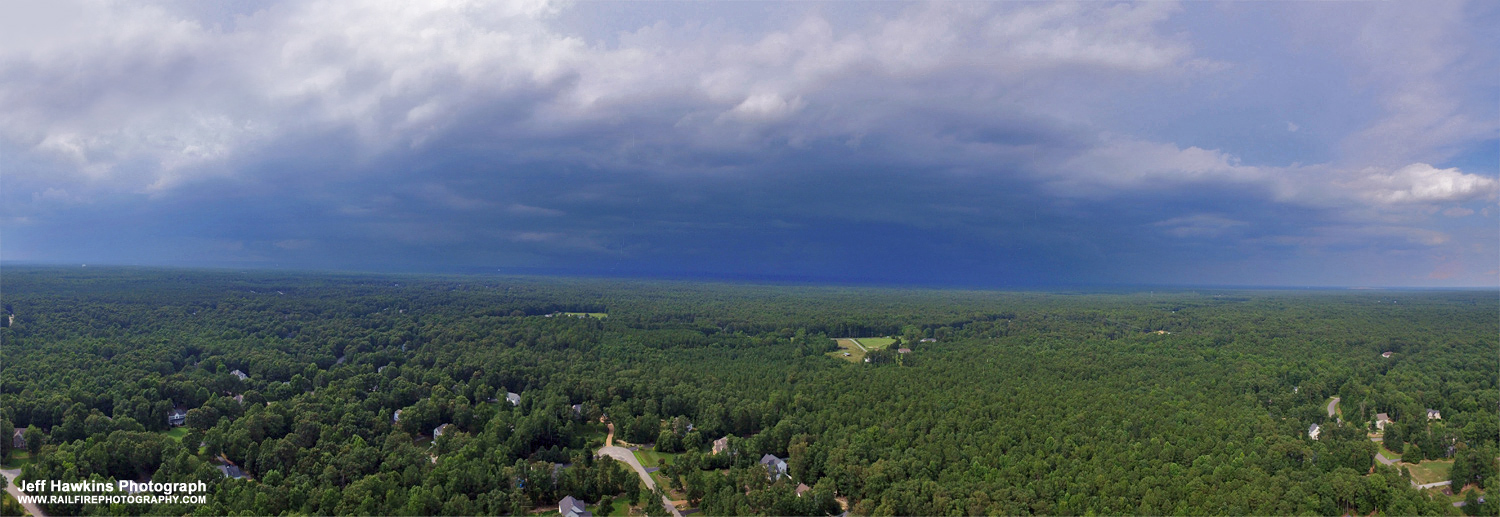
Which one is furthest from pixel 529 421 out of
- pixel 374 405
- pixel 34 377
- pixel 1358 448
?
pixel 1358 448

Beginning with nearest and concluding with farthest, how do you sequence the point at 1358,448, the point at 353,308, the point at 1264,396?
1. the point at 1358,448
2. the point at 1264,396
3. the point at 353,308

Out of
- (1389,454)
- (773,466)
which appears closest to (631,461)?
(773,466)

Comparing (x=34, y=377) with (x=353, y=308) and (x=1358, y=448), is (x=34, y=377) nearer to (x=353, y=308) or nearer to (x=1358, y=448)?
(x=353, y=308)

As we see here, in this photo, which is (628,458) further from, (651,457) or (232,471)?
(232,471)

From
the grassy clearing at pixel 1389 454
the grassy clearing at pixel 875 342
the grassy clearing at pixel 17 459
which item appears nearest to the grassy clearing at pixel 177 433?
the grassy clearing at pixel 17 459

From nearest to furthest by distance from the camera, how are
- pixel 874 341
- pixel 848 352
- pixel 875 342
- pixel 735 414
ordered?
pixel 735 414 < pixel 848 352 < pixel 875 342 < pixel 874 341
